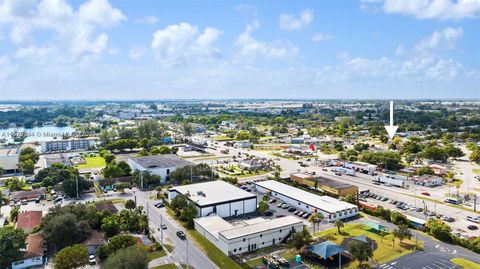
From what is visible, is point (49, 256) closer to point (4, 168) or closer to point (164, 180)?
point (164, 180)

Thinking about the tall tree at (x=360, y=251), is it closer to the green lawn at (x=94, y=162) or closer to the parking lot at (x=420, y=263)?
the parking lot at (x=420, y=263)

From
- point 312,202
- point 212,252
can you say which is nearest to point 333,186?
point 312,202

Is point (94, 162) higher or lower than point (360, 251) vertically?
lower

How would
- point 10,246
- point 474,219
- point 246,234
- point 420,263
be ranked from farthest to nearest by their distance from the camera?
point 474,219
point 246,234
point 420,263
point 10,246

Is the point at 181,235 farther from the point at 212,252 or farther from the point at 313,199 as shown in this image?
the point at 313,199

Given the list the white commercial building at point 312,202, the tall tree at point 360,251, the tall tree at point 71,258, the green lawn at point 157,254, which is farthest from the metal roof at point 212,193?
the tall tree at point 360,251

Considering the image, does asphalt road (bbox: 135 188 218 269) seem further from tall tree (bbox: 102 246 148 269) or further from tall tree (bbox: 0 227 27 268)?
tall tree (bbox: 0 227 27 268)

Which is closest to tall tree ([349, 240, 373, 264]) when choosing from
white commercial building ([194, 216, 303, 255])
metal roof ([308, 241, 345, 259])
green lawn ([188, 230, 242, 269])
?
metal roof ([308, 241, 345, 259])
